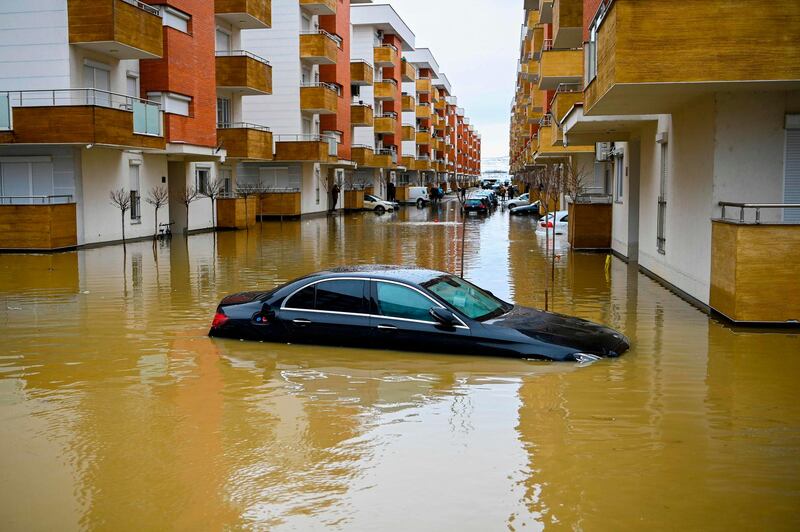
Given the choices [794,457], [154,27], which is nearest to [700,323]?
[794,457]

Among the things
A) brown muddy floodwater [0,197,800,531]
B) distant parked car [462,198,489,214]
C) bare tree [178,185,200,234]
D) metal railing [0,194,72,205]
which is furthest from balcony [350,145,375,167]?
brown muddy floodwater [0,197,800,531]

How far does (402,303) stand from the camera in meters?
10.9

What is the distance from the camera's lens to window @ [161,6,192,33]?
31.4 meters

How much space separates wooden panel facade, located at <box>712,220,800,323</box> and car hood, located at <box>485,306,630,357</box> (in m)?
2.52

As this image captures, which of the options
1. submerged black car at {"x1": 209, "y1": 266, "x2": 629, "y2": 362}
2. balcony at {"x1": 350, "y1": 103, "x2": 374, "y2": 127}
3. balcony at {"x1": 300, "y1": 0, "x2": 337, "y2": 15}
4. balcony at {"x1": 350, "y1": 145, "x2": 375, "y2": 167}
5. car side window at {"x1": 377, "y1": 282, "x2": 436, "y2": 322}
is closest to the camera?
submerged black car at {"x1": 209, "y1": 266, "x2": 629, "y2": 362}

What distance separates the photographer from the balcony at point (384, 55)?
232 ft

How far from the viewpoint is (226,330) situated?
12.1m

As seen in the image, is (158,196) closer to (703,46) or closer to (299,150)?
(299,150)

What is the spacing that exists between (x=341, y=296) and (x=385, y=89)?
60.9m

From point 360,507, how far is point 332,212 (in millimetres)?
52638

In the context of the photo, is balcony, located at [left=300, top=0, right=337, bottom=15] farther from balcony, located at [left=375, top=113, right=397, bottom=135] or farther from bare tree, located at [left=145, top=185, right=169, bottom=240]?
balcony, located at [left=375, top=113, right=397, bottom=135]

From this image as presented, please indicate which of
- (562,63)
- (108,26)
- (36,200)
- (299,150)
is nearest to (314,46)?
(299,150)

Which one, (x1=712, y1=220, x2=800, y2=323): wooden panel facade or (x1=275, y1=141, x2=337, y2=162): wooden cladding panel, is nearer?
(x1=712, y1=220, x2=800, y2=323): wooden panel facade

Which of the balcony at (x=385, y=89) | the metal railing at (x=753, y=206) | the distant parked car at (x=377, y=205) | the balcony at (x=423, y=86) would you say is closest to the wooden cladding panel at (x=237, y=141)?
the distant parked car at (x=377, y=205)
